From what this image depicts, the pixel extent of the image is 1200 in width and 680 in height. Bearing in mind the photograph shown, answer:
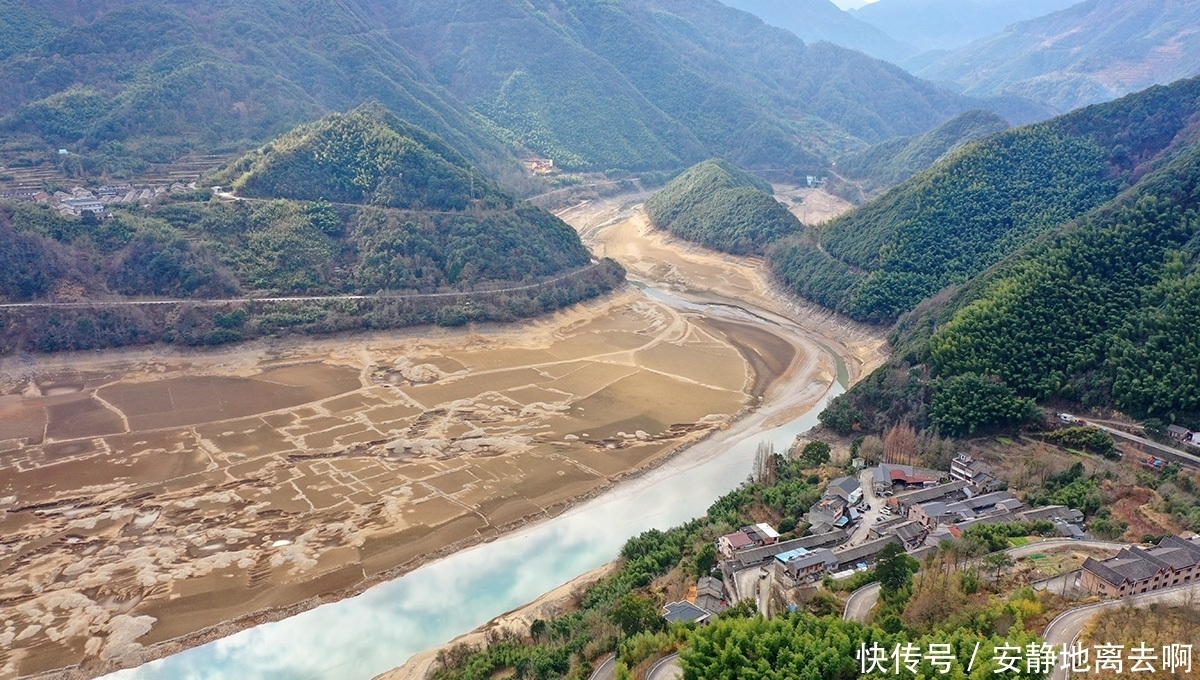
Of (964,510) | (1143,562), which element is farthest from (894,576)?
(964,510)

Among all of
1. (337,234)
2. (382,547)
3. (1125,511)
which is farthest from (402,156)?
(1125,511)

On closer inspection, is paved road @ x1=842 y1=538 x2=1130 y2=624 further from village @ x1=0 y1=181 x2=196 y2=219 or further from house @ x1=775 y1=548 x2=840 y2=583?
village @ x1=0 y1=181 x2=196 y2=219

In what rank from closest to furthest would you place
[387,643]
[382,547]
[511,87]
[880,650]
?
[880,650]
[387,643]
[382,547]
[511,87]

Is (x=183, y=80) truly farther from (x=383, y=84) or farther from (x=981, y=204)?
(x=981, y=204)

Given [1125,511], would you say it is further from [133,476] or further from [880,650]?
[133,476]

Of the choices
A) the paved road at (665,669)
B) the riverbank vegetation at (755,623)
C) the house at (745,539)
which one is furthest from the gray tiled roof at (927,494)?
the paved road at (665,669)

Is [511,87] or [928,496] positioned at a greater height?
[511,87]

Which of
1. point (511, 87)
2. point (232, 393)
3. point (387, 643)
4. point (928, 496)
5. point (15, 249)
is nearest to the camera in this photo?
point (387, 643)
